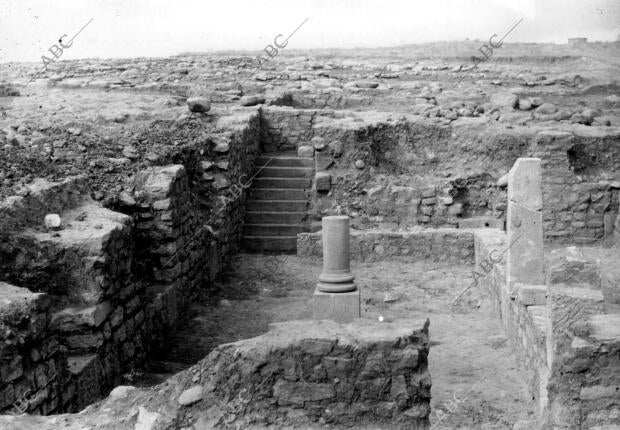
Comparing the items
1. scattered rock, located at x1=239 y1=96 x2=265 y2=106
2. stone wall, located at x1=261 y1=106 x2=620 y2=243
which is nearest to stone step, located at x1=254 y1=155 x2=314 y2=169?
stone wall, located at x1=261 y1=106 x2=620 y2=243

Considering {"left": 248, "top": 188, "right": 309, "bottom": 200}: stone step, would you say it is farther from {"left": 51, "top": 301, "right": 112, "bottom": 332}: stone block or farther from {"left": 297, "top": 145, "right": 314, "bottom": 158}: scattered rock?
{"left": 51, "top": 301, "right": 112, "bottom": 332}: stone block

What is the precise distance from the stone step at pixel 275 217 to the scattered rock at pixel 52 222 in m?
6.95

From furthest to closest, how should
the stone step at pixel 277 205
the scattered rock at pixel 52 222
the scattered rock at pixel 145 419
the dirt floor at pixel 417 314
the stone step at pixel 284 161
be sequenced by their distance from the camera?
the stone step at pixel 284 161
the stone step at pixel 277 205
the scattered rock at pixel 52 222
the dirt floor at pixel 417 314
the scattered rock at pixel 145 419

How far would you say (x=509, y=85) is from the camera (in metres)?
22.2

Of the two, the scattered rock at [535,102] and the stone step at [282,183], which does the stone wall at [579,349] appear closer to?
the stone step at [282,183]

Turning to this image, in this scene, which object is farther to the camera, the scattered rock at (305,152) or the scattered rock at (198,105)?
the scattered rock at (305,152)

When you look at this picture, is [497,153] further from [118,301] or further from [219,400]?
[219,400]

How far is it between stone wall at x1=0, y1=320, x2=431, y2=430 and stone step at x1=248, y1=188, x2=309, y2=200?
31.1 feet

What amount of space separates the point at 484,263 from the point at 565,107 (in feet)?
29.2

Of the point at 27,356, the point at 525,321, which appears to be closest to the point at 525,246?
the point at 525,321

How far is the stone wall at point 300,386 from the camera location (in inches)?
201

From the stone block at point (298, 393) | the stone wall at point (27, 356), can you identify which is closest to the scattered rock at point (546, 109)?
the stone block at point (298, 393)

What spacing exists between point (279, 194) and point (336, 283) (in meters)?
5.97

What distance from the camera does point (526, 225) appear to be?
27.8 ft
